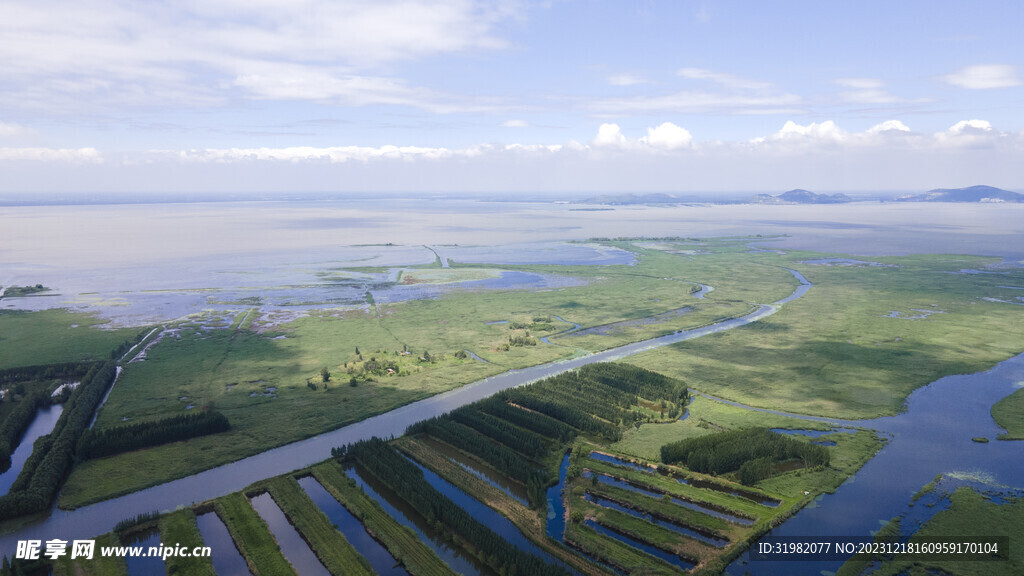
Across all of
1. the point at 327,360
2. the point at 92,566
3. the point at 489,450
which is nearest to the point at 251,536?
the point at 92,566

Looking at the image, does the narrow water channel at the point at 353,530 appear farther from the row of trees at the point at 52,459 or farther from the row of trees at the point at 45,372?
the row of trees at the point at 45,372

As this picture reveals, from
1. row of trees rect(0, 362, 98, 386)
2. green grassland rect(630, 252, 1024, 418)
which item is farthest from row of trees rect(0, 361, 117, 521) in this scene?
green grassland rect(630, 252, 1024, 418)

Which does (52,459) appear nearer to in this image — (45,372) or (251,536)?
(251,536)

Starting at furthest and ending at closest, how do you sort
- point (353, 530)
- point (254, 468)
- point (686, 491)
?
point (254, 468)
point (686, 491)
point (353, 530)

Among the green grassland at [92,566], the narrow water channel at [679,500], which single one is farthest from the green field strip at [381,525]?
the narrow water channel at [679,500]

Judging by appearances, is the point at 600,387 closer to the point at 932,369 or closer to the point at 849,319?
the point at 932,369

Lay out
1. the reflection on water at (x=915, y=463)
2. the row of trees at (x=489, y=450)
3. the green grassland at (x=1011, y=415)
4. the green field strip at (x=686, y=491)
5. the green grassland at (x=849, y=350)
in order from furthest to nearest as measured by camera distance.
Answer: the green grassland at (x=849, y=350), the green grassland at (x=1011, y=415), the row of trees at (x=489, y=450), the green field strip at (x=686, y=491), the reflection on water at (x=915, y=463)

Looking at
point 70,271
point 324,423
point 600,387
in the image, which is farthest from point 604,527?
point 70,271
